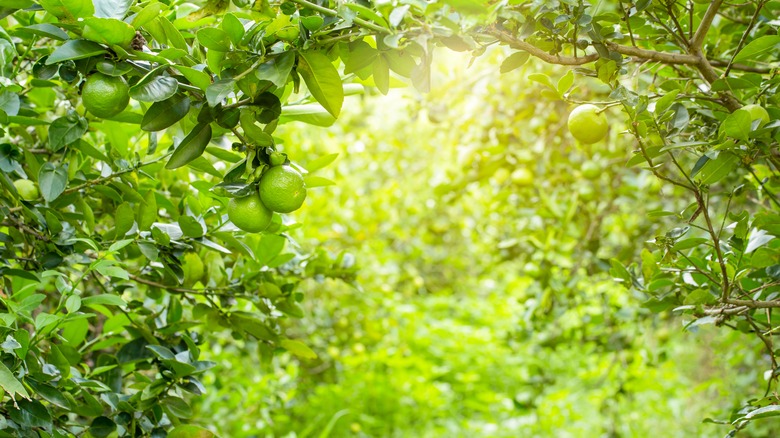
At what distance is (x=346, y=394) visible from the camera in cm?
284

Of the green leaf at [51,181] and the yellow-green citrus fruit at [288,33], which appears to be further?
the green leaf at [51,181]

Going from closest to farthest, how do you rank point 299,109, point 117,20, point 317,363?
point 117,20 < point 299,109 < point 317,363

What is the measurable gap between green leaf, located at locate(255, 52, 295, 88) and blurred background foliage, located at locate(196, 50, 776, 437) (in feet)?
1.26

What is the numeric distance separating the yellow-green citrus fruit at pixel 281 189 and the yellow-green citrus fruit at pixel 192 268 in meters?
0.33

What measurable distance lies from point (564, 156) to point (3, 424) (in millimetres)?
1592

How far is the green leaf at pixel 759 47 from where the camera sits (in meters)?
0.81

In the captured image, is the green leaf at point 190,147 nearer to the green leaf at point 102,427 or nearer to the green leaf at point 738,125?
the green leaf at point 102,427

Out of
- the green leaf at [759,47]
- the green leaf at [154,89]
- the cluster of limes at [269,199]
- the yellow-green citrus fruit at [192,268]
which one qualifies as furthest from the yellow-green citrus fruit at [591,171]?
the green leaf at [154,89]

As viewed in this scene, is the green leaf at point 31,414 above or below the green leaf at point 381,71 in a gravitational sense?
below

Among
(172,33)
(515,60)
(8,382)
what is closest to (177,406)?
(8,382)

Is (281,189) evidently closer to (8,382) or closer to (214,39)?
(214,39)

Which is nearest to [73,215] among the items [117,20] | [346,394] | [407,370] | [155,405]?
[155,405]

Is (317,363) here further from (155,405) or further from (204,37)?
(204,37)

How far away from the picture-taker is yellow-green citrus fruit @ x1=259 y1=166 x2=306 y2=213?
0.68 m
